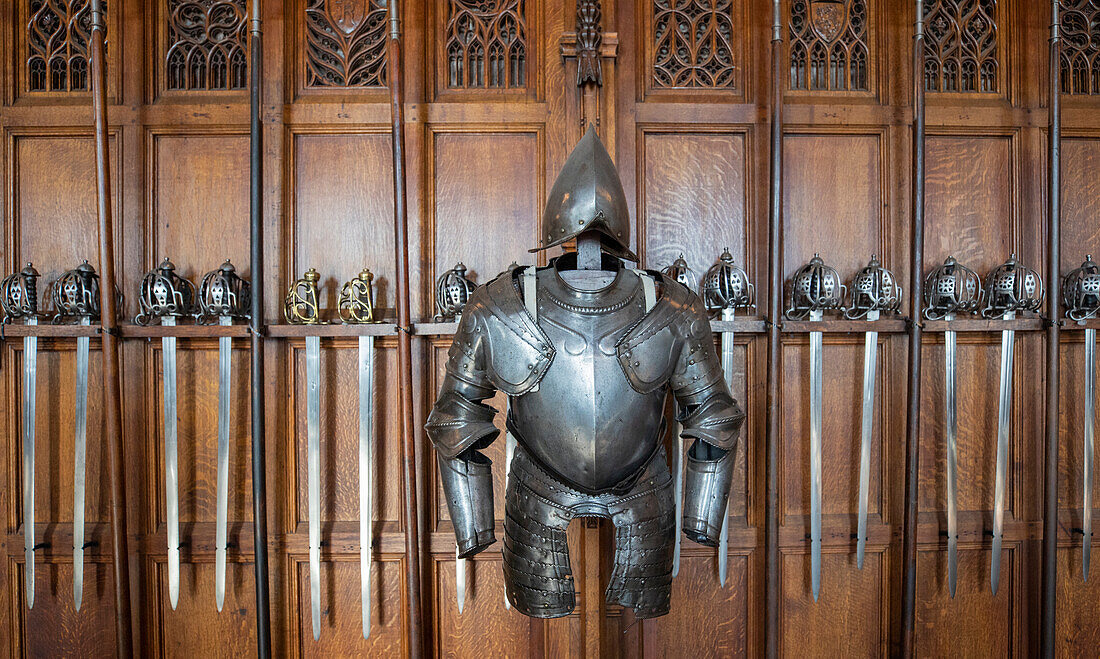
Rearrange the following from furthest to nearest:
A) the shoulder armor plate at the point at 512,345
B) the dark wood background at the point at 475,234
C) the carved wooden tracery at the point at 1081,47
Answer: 1. the carved wooden tracery at the point at 1081,47
2. the dark wood background at the point at 475,234
3. the shoulder armor plate at the point at 512,345

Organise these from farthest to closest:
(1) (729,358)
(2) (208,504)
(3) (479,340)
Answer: (2) (208,504)
(1) (729,358)
(3) (479,340)

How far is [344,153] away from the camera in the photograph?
9.91 feet

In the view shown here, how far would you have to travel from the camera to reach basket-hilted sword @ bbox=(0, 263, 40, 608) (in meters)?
2.79

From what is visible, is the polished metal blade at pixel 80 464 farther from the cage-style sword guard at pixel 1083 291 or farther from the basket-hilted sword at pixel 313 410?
the cage-style sword guard at pixel 1083 291

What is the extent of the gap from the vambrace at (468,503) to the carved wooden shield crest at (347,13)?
2139mm

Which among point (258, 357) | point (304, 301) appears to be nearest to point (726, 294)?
point (304, 301)

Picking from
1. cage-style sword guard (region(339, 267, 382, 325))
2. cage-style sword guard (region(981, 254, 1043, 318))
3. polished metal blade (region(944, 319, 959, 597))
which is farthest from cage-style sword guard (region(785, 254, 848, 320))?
cage-style sword guard (region(339, 267, 382, 325))

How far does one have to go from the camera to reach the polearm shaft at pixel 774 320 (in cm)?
279

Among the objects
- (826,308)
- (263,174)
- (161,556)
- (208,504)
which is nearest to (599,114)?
(826,308)

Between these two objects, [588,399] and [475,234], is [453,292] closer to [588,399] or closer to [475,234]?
[475,234]

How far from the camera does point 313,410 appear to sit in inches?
111

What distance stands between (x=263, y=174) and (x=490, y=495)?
1846mm

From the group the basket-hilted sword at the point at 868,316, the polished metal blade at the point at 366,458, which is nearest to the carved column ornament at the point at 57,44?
the polished metal blade at the point at 366,458

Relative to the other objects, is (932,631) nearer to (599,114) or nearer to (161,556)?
(599,114)
